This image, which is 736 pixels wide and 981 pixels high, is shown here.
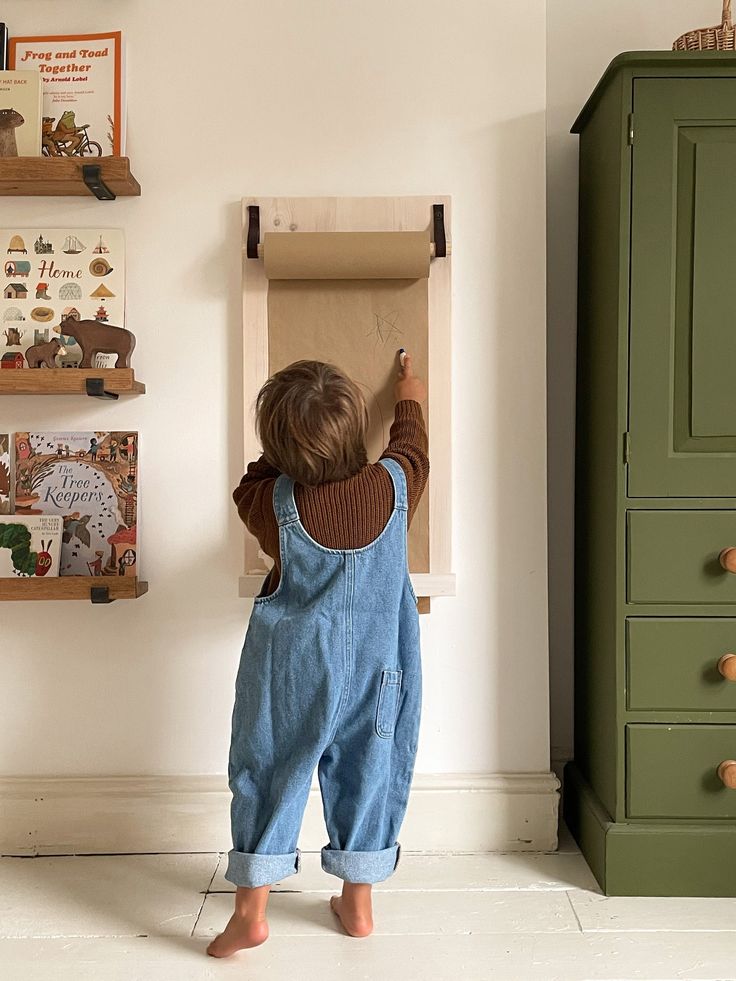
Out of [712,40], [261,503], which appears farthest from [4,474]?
[712,40]

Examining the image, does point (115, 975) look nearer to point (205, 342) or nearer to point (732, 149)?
point (205, 342)

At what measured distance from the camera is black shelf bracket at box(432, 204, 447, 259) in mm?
2148

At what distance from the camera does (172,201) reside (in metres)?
2.20

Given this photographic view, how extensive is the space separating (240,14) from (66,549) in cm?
131

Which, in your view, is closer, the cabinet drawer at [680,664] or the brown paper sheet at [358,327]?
the cabinet drawer at [680,664]

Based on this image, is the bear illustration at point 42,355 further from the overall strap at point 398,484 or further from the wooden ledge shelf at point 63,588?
the overall strap at point 398,484

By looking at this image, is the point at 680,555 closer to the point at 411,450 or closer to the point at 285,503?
the point at 411,450

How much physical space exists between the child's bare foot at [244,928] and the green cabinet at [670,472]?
0.74 meters

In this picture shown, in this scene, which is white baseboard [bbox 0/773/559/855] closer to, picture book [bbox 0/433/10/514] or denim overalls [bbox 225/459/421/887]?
denim overalls [bbox 225/459/421/887]

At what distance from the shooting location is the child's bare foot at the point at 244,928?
1.74 metres

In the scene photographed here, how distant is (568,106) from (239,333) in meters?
1.04

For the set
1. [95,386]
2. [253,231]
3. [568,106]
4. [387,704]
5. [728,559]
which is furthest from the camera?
[568,106]

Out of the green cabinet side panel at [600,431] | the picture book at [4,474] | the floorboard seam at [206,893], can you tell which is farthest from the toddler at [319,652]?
the picture book at [4,474]

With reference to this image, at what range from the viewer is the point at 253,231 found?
7.03 feet
